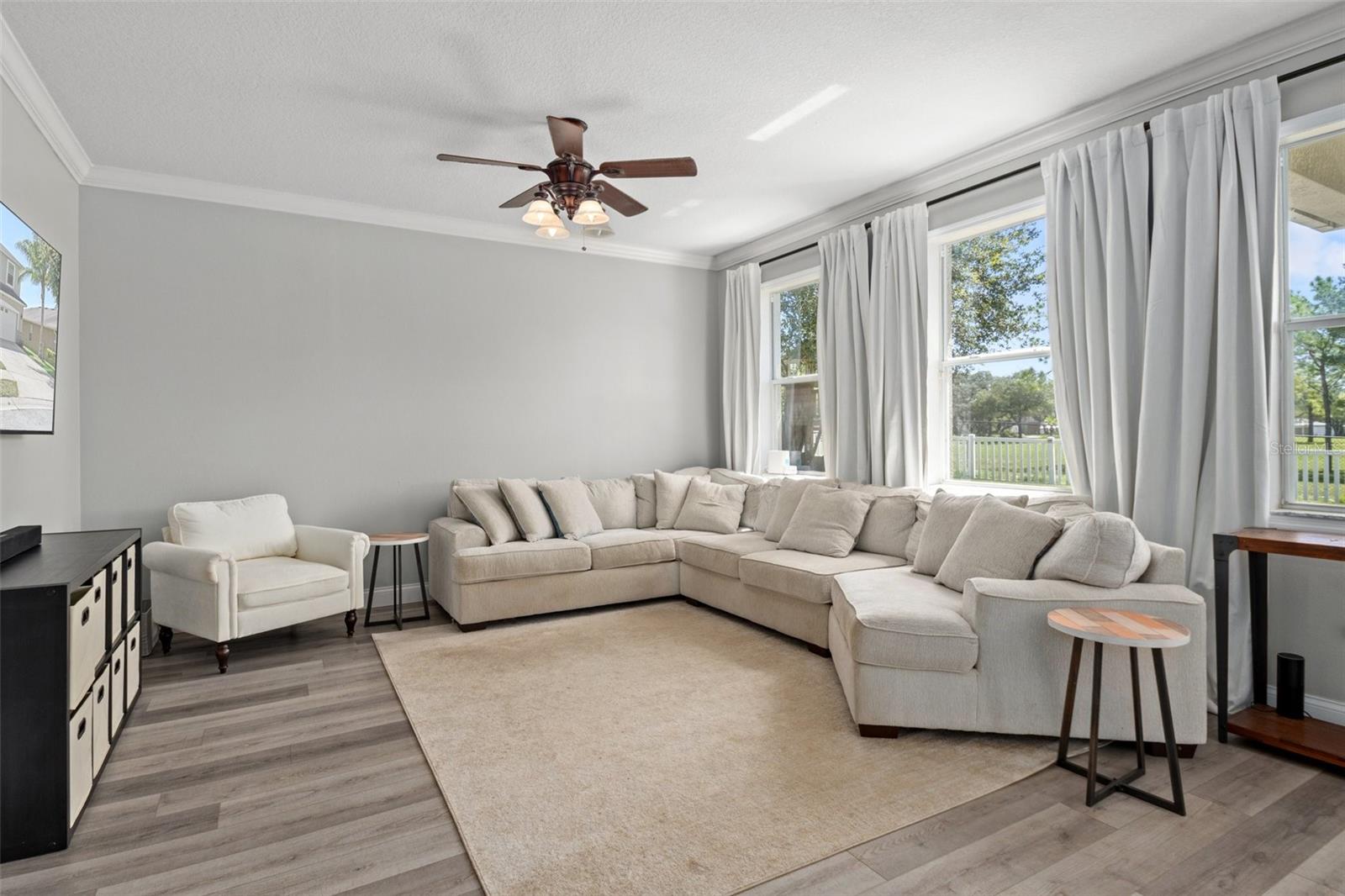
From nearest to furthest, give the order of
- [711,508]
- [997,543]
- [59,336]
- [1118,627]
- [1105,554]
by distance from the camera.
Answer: [1118,627] → [1105,554] → [997,543] → [59,336] → [711,508]

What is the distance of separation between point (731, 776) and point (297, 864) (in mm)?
1375

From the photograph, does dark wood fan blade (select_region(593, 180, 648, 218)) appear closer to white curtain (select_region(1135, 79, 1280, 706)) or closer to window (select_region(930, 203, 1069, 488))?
window (select_region(930, 203, 1069, 488))

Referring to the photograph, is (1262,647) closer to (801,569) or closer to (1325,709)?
(1325,709)

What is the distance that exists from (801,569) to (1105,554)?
5.15 feet

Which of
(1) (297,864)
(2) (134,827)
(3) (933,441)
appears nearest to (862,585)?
(3) (933,441)

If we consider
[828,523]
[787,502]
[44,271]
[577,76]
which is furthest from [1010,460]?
[44,271]

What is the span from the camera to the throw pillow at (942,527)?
11.9ft

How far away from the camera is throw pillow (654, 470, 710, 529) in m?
5.59

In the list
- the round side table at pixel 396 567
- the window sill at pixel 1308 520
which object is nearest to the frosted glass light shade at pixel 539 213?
the round side table at pixel 396 567

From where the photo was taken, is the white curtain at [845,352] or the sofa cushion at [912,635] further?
the white curtain at [845,352]

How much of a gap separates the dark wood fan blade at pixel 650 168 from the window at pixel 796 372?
2.58 metres

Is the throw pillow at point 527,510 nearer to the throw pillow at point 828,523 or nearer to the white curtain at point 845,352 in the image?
the throw pillow at point 828,523

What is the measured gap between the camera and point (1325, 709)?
9.34ft

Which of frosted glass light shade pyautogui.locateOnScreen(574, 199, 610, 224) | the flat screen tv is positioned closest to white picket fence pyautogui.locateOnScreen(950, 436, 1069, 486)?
frosted glass light shade pyautogui.locateOnScreen(574, 199, 610, 224)
